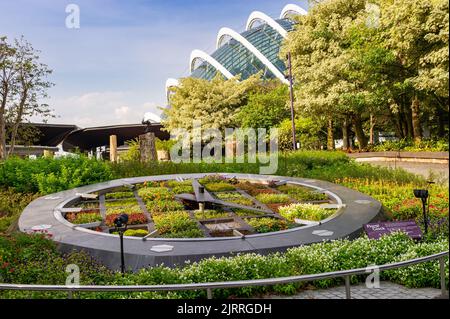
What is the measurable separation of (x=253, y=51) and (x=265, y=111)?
59.2 feet

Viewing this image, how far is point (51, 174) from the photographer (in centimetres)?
1341

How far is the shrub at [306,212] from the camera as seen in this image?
29.6 ft

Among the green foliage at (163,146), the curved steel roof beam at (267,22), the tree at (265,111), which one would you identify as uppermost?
the curved steel roof beam at (267,22)

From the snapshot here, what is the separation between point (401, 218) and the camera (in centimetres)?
1012

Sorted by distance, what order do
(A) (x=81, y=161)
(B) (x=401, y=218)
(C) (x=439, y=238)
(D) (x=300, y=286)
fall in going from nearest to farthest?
(D) (x=300, y=286)
(C) (x=439, y=238)
(B) (x=401, y=218)
(A) (x=81, y=161)

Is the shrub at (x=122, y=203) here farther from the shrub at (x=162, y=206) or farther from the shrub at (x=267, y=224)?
the shrub at (x=267, y=224)

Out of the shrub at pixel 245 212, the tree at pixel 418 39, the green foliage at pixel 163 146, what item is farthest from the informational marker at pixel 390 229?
the green foliage at pixel 163 146

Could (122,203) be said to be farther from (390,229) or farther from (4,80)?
(4,80)

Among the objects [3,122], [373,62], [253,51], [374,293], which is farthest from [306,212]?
[253,51]

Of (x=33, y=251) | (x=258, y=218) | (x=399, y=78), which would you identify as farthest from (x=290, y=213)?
(x=399, y=78)

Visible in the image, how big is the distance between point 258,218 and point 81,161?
8.52 metres

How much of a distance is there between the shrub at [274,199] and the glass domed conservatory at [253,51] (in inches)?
1343

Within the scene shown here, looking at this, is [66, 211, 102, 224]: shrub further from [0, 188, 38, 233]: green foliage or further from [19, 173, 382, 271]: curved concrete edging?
[0, 188, 38, 233]: green foliage
